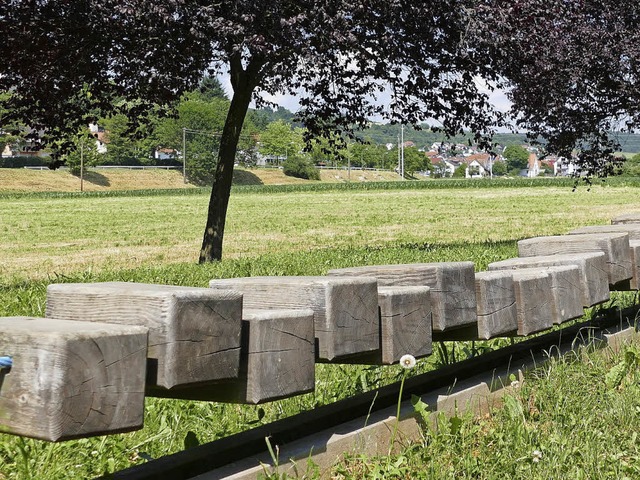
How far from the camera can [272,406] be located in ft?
12.3

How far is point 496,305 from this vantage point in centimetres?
340

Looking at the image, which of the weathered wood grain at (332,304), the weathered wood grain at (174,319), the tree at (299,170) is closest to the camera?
the weathered wood grain at (174,319)

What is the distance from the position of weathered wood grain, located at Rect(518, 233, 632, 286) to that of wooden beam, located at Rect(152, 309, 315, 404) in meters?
2.37

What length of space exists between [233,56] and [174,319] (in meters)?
11.1

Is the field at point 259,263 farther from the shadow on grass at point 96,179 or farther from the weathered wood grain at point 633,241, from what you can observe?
the shadow on grass at point 96,179

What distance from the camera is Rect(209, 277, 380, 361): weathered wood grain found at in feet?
8.36

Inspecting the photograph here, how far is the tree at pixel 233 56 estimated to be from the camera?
34.8 ft

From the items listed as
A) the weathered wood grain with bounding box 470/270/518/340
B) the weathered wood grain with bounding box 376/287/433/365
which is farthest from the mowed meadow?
the weathered wood grain with bounding box 376/287/433/365

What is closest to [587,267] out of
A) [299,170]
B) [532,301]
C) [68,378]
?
[532,301]

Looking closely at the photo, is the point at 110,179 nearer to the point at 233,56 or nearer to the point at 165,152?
the point at 165,152

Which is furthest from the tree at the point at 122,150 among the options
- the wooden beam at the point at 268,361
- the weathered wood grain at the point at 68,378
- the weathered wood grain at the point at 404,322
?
the weathered wood grain at the point at 68,378

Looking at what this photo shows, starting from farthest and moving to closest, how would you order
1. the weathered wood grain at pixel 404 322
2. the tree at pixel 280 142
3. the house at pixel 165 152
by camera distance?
the tree at pixel 280 142
the house at pixel 165 152
the weathered wood grain at pixel 404 322

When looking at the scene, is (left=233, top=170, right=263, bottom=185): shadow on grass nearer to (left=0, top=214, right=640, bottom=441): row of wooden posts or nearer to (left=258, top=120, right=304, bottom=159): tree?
(left=258, top=120, right=304, bottom=159): tree

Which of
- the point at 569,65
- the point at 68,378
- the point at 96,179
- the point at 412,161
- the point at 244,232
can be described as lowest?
the point at 96,179
